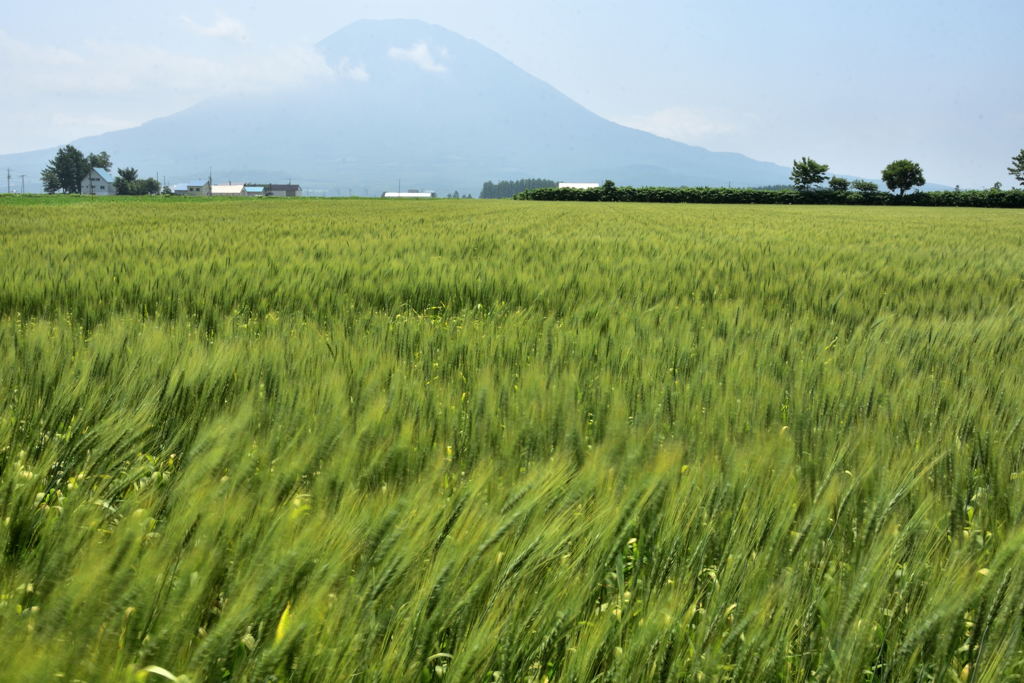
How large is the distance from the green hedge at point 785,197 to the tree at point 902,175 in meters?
22.7

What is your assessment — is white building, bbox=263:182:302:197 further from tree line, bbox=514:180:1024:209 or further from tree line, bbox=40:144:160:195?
tree line, bbox=514:180:1024:209

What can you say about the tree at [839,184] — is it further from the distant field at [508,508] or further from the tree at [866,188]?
the distant field at [508,508]

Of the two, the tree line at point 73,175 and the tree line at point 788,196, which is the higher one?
the tree line at point 73,175

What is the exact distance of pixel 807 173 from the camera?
81.9 meters

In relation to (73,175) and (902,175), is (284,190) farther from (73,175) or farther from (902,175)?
(902,175)

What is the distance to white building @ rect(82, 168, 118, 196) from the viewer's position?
412 feet

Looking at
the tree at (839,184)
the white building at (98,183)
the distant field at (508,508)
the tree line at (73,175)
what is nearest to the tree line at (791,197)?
the tree at (839,184)

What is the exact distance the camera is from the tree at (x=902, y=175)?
260 ft

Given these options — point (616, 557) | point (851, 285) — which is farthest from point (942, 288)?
point (616, 557)

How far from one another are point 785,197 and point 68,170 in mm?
125817

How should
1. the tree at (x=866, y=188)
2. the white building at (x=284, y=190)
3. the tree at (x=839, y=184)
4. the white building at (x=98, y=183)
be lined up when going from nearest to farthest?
the tree at (x=866, y=188)
the tree at (x=839, y=184)
the white building at (x=98, y=183)
the white building at (x=284, y=190)

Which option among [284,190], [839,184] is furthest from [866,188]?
[284,190]

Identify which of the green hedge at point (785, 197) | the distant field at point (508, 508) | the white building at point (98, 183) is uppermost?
the white building at point (98, 183)

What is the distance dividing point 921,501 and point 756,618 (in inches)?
24.2
